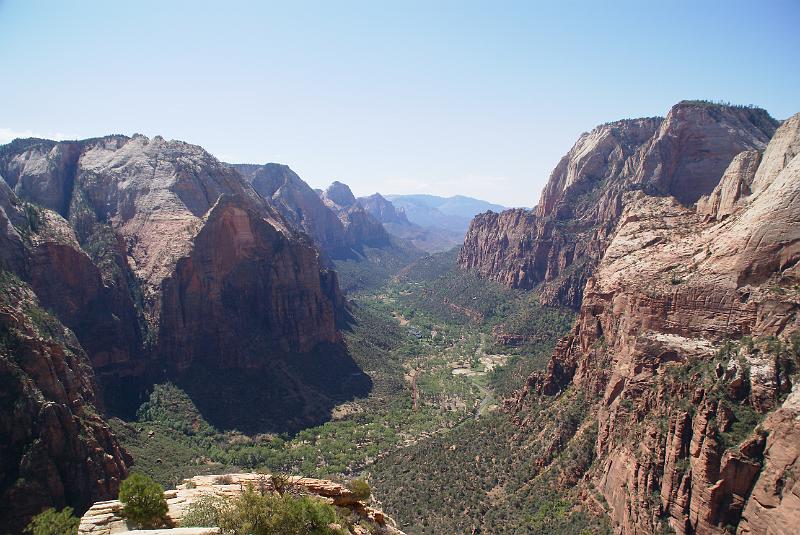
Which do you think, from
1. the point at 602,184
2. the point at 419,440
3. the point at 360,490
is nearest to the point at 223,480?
the point at 360,490

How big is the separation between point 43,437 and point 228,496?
23.6m

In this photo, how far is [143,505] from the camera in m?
27.7

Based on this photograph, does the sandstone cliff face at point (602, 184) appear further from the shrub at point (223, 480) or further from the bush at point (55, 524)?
the bush at point (55, 524)

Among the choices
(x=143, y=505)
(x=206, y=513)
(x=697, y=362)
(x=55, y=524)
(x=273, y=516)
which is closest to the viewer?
(x=273, y=516)

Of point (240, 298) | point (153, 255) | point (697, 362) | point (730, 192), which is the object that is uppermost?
point (730, 192)

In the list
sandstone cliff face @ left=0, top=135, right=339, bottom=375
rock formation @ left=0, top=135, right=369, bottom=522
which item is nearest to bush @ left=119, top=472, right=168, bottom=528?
rock formation @ left=0, top=135, right=369, bottom=522

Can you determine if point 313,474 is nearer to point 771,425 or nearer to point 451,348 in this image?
point 771,425

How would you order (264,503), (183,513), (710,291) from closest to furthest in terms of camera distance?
(264,503), (183,513), (710,291)

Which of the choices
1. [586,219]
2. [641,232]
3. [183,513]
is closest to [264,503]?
[183,513]

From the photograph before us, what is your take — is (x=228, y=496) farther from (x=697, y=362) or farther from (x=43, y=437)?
(x=697, y=362)

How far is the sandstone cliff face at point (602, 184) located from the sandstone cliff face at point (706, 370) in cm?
5945

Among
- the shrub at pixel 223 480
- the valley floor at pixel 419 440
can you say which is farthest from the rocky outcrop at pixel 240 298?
the shrub at pixel 223 480

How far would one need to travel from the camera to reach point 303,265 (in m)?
102

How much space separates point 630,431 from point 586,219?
10918cm
